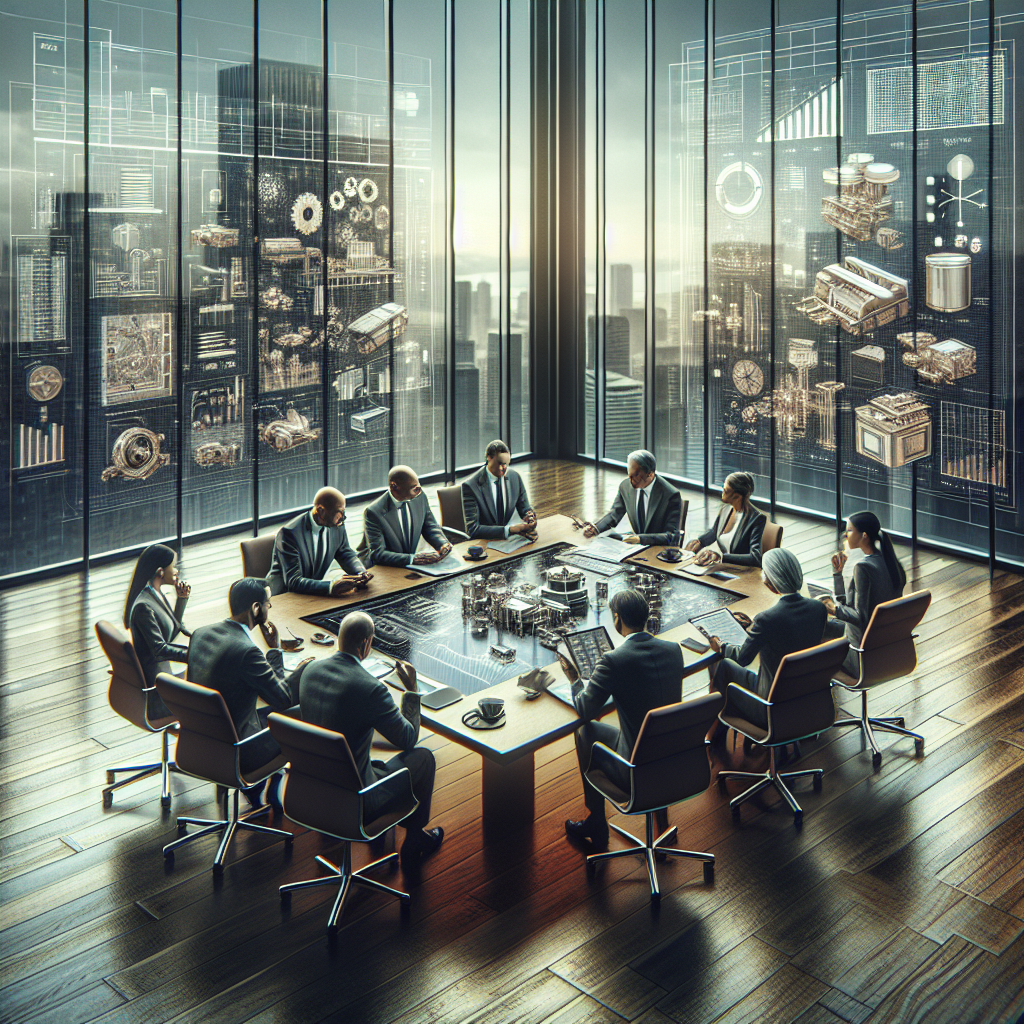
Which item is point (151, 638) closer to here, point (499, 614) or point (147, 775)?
point (147, 775)

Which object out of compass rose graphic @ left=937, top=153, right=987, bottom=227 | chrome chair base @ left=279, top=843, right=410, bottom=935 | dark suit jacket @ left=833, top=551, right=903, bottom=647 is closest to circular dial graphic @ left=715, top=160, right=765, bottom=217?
compass rose graphic @ left=937, top=153, right=987, bottom=227

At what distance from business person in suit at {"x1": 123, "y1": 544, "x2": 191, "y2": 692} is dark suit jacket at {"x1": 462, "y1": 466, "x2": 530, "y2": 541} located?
2.45 metres

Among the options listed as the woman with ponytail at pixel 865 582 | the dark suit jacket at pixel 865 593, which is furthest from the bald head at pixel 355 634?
the dark suit jacket at pixel 865 593

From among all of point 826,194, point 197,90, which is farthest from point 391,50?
point 826,194

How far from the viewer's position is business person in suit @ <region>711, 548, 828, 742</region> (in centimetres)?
514

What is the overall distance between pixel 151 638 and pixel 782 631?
3.00 metres

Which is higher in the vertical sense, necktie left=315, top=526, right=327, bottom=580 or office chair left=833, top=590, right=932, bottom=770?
necktie left=315, top=526, right=327, bottom=580

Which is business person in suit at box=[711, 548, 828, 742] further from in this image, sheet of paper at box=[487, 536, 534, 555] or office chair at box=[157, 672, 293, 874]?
office chair at box=[157, 672, 293, 874]

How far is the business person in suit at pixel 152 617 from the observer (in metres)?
5.25

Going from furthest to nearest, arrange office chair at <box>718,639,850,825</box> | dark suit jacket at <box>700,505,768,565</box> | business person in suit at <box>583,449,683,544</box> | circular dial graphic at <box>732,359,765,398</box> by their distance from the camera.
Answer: circular dial graphic at <box>732,359,765,398</box>, business person in suit at <box>583,449,683,544</box>, dark suit jacket at <box>700,505,768,565</box>, office chair at <box>718,639,850,825</box>

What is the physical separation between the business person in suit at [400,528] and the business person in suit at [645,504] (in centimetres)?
104

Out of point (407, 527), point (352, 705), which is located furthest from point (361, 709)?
point (407, 527)

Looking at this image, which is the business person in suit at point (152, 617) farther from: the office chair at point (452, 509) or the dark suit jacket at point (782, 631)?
the dark suit jacket at point (782, 631)

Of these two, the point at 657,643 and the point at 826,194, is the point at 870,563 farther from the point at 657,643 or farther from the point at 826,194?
the point at 826,194
